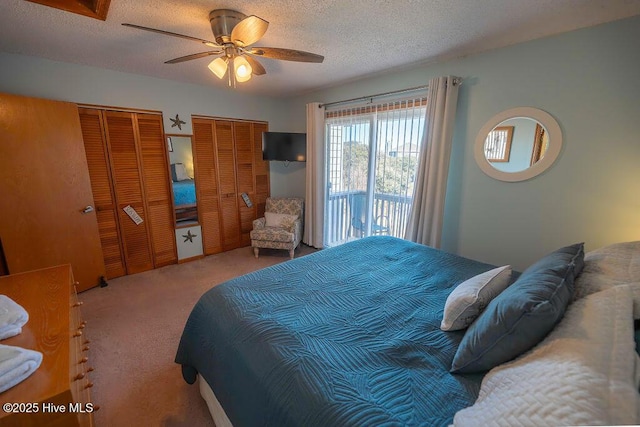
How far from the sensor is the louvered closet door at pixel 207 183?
3531mm

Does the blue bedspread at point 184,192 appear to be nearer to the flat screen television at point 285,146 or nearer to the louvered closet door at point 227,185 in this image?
the louvered closet door at point 227,185

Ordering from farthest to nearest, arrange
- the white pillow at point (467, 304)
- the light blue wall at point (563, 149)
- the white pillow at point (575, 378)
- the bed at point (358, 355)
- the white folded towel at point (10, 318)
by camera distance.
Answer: the light blue wall at point (563, 149) < the white pillow at point (467, 304) < the white folded towel at point (10, 318) < the bed at point (358, 355) < the white pillow at point (575, 378)

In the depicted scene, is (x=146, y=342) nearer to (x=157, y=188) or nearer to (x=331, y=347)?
(x=331, y=347)

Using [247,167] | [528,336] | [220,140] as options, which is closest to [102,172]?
[220,140]

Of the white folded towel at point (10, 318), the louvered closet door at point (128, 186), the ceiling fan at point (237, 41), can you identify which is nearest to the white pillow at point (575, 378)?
the white folded towel at point (10, 318)

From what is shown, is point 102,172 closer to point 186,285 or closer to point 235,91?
point 186,285

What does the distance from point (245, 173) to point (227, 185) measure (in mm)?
345

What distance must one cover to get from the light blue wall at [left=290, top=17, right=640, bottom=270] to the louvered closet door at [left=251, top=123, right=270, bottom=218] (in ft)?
8.19

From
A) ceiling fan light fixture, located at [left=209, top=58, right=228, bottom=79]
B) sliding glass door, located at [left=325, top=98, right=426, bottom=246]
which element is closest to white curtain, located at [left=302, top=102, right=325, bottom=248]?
sliding glass door, located at [left=325, top=98, right=426, bottom=246]

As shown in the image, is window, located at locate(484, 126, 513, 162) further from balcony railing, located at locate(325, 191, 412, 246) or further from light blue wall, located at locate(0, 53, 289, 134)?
light blue wall, located at locate(0, 53, 289, 134)

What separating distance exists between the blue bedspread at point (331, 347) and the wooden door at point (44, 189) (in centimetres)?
214

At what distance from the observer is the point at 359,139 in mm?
3324

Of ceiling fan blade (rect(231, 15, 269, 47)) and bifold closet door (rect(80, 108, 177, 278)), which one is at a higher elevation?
ceiling fan blade (rect(231, 15, 269, 47))

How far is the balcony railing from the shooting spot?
3.03m
